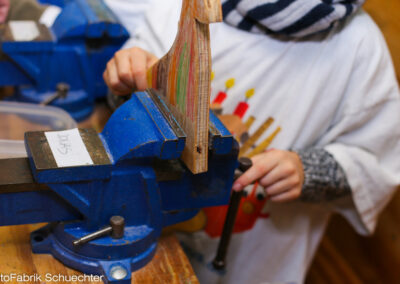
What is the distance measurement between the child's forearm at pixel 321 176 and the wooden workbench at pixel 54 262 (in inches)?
12.5

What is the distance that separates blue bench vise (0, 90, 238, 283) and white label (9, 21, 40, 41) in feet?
1.79

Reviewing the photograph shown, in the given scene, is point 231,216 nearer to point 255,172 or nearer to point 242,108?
point 255,172

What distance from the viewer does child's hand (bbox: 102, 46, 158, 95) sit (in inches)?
31.5

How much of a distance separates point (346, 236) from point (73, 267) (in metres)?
1.37

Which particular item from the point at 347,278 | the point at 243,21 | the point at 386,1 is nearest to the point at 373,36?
the point at 243,21

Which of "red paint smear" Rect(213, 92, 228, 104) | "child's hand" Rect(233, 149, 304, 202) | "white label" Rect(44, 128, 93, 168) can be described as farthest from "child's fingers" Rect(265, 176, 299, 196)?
"white label" Rect(44, 128, 93, 168)

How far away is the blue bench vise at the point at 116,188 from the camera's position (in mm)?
584

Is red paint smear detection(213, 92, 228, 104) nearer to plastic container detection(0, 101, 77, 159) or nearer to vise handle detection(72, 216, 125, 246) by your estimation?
plastic container detection(0, 101, 77, 159)

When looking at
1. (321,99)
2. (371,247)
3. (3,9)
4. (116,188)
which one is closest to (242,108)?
(321,99)

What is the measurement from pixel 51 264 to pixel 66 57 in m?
0.64

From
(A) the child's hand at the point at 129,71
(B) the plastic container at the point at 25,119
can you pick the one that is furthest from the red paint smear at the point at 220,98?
(B) the plastic container at the point at 25,119

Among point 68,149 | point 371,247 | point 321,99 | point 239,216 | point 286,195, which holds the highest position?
point 68,149

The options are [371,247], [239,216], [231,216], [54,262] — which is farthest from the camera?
[371,247]

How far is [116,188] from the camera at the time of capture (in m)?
0.62
